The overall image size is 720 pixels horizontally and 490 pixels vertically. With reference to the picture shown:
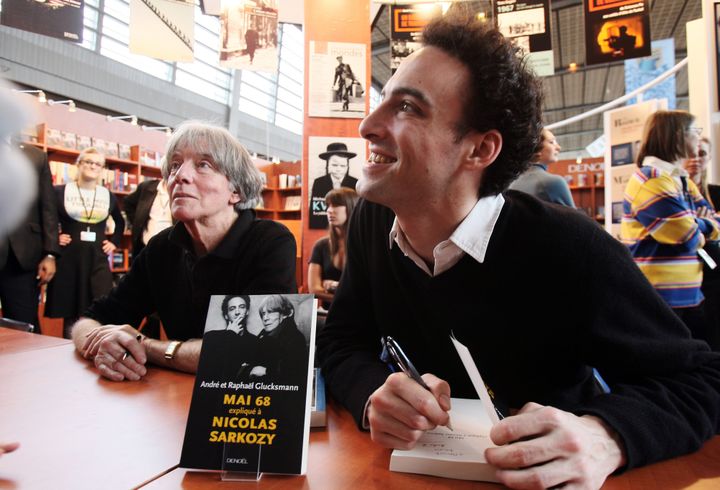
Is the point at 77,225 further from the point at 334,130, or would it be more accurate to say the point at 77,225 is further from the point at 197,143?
the point at 197,143

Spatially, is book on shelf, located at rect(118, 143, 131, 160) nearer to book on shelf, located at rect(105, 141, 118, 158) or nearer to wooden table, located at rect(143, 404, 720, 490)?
book on shelf, located at rect(105, 141, 118, 158)

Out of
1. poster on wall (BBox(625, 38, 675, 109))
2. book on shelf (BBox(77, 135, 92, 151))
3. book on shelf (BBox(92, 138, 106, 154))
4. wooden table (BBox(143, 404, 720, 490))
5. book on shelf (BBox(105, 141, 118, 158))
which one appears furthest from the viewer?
poster on wall (BBox(625, 38, 675, 109))

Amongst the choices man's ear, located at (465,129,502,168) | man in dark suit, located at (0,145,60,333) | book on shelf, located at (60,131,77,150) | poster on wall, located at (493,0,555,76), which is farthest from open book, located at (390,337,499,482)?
book on shelf, located at (60,131,77,150)

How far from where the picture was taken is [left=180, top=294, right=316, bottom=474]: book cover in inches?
26.5

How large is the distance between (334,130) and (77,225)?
7.57 ft

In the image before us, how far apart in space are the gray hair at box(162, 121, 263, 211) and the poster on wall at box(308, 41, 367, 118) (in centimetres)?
258

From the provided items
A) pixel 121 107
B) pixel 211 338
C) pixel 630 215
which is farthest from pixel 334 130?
pixel 121 107

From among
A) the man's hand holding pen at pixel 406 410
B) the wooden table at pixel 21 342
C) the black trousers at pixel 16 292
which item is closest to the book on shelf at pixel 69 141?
the black trousers at pixel 16 292

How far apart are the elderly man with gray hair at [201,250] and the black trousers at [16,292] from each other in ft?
6.04

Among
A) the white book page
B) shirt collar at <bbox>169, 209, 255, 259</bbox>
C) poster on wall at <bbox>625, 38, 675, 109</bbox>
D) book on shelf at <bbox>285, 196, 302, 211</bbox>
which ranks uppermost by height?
poster on wall at <bbox>625, 38, 675, 109</bbox>

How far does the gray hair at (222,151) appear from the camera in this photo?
1602 mm

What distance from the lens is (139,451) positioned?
2.48ft

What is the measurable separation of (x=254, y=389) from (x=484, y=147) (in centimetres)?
80

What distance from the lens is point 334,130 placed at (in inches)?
164
